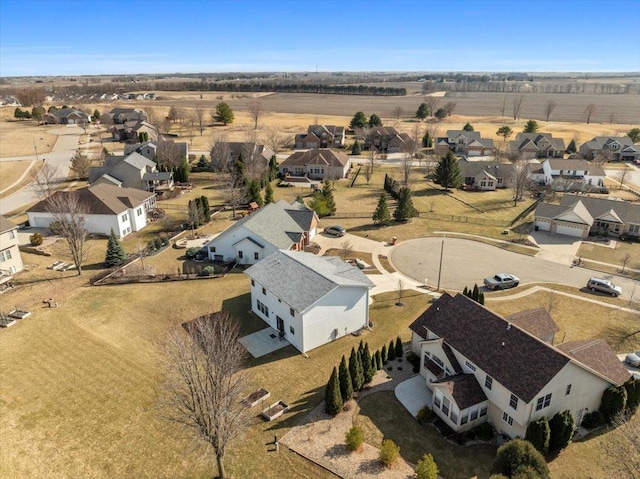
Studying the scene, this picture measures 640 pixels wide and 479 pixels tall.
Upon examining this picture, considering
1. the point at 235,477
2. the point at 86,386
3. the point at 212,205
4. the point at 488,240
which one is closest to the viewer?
the point at 235,477

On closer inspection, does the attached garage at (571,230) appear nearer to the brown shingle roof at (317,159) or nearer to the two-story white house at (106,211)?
the brown shingle roof at (317,159)

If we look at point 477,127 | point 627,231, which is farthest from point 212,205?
point 477,127

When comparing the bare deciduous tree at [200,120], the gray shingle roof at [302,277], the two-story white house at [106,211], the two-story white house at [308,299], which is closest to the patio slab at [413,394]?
the two-story white house at [308,299]

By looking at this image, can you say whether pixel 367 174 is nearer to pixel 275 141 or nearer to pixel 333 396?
pixel 275 141

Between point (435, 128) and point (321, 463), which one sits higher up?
point (435, 128)

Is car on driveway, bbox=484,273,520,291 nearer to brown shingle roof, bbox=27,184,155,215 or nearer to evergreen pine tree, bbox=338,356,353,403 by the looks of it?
evergreen pine tree, bbox=338,356,353,403

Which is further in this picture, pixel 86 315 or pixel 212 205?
pixel 212 205

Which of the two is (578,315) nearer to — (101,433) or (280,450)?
(280,450)
